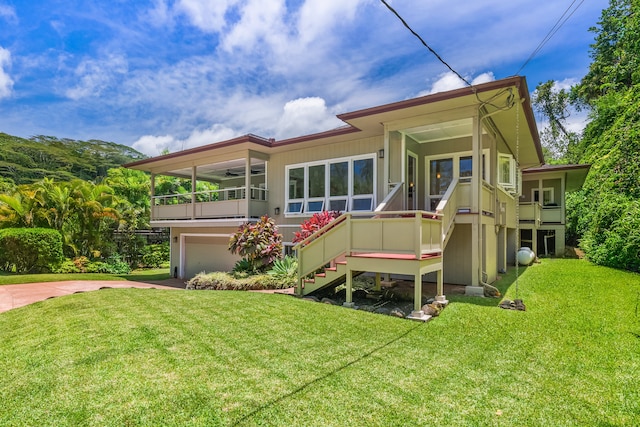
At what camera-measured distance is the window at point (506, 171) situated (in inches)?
442

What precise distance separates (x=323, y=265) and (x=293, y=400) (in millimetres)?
4485

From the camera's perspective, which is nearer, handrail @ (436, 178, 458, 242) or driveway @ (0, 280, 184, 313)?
handrail @ (436, 178, 458, 242)

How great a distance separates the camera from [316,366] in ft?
12.8

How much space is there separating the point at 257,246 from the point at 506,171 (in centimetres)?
864

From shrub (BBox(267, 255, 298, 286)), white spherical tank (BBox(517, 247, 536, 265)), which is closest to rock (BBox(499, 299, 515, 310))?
shrub (BBox(267, 255, 298, 286))

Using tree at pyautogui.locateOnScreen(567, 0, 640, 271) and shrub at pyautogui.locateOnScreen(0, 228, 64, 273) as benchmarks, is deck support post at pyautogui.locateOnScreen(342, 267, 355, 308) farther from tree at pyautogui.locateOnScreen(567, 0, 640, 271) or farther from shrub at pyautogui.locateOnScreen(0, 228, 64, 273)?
shrub at pyautogui.locateOnScreen(0, 228, 64, 273)

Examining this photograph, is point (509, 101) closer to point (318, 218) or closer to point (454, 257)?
point (454, 257)

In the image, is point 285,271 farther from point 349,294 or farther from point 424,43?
point 424,43

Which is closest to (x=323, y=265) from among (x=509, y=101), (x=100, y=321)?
(x=100, y=321)

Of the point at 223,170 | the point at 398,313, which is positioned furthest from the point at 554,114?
the point at 398,313

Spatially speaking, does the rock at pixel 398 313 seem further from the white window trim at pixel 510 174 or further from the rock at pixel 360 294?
the white window trim at pixel 510 174

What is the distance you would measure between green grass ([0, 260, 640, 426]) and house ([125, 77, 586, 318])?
1.40 m

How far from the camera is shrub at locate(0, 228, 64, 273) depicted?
544 inches

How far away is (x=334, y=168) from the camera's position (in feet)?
38.3
